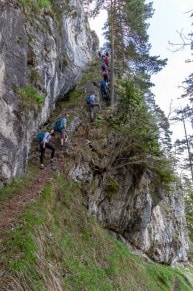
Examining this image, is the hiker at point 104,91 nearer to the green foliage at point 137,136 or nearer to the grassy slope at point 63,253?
the green foliage at point 137,136

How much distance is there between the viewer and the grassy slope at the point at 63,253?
6.68m

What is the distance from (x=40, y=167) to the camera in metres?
12.6

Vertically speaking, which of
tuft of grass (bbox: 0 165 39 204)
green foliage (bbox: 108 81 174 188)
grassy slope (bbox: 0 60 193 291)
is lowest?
grassy slope (bbox: 0 60 193 291)

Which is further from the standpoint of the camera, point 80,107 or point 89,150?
point 80,107

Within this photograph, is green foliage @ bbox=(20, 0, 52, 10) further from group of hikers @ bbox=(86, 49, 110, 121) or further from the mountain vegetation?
group of hikers @ bbox=(86, 49, 110, 121)

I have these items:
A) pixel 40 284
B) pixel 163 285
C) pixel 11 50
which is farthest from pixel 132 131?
pixel 40 284

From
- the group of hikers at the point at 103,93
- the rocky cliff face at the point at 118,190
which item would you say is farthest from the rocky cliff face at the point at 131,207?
the group of hikers at the point at 103,93

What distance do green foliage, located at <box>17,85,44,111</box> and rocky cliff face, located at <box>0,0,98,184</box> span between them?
4 centimetres

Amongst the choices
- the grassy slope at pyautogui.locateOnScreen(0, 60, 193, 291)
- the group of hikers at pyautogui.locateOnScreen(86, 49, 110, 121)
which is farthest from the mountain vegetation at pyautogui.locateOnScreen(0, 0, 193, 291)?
the group of hikers at pyautogui.locateOnScreen(86, 49, 110, 121)

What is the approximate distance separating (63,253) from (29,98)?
5.90m

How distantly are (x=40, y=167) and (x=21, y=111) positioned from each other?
2.68m

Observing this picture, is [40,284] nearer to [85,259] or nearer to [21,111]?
[85,259]

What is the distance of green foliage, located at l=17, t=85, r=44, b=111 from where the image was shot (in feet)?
36.4

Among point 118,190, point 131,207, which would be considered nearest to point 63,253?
point 118,190
